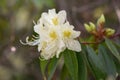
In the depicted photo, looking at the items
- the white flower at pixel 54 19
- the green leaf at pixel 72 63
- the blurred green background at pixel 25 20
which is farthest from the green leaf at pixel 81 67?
the blurred green background at pixel 25 20

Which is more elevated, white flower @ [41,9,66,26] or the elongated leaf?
white flower @ [41,9,66,26]

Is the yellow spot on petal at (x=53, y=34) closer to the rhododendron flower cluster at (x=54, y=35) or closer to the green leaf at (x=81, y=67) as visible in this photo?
the rhododendron flower cluster at (x=54, y=35)

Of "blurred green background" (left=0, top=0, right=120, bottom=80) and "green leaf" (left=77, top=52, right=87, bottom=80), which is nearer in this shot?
"green leaf" (left=77, top=52, right=87, bottom=80)

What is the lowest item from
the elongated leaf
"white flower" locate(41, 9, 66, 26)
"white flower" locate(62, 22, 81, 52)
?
the elongated leaf

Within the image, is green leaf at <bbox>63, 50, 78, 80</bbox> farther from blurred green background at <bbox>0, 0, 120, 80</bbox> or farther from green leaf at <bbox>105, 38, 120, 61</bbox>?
blurred green background at <bbox>0, 0, 120, 80</bbox>

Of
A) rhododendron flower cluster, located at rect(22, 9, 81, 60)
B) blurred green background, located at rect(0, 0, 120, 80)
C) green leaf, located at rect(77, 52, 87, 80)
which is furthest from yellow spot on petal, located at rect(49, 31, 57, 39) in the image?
blurred green background, located at rect(0, 0, 120, 80)

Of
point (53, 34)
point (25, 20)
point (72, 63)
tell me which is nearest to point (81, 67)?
point (72, 63)
